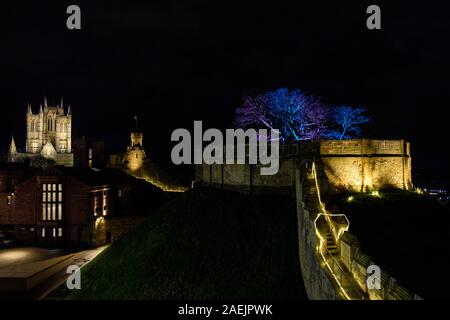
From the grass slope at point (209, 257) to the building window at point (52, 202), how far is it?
53.7 feet

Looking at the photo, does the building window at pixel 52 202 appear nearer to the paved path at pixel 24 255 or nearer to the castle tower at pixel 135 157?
the paved path at pixel 24 255

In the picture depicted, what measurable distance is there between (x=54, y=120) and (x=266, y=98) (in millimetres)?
127705

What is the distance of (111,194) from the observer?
187 ft

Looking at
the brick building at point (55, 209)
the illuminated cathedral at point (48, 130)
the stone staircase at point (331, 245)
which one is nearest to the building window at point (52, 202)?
the brick building at point (55, 209)

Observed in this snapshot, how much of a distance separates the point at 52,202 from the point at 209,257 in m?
31.9

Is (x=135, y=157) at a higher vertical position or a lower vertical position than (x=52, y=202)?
higher

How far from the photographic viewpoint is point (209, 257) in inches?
1161

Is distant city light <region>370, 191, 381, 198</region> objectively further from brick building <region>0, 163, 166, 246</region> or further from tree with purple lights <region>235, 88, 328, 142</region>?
brick building <region>0, 163, 166, 246</region>

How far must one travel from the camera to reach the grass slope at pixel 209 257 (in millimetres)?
26125

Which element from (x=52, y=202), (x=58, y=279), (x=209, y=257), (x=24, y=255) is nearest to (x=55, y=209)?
(x=52, y=202)

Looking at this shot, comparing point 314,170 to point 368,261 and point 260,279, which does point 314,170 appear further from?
point 368,261

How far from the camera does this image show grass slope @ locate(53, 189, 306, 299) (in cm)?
2612

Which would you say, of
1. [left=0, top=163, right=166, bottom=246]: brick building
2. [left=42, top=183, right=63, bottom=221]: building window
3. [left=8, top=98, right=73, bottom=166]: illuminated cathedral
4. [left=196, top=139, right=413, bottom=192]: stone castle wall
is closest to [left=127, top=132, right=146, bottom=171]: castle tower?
[left=0, top=163, right=166, bottom=246]: brick building

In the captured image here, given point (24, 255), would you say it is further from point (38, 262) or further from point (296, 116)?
point (296, 116)
